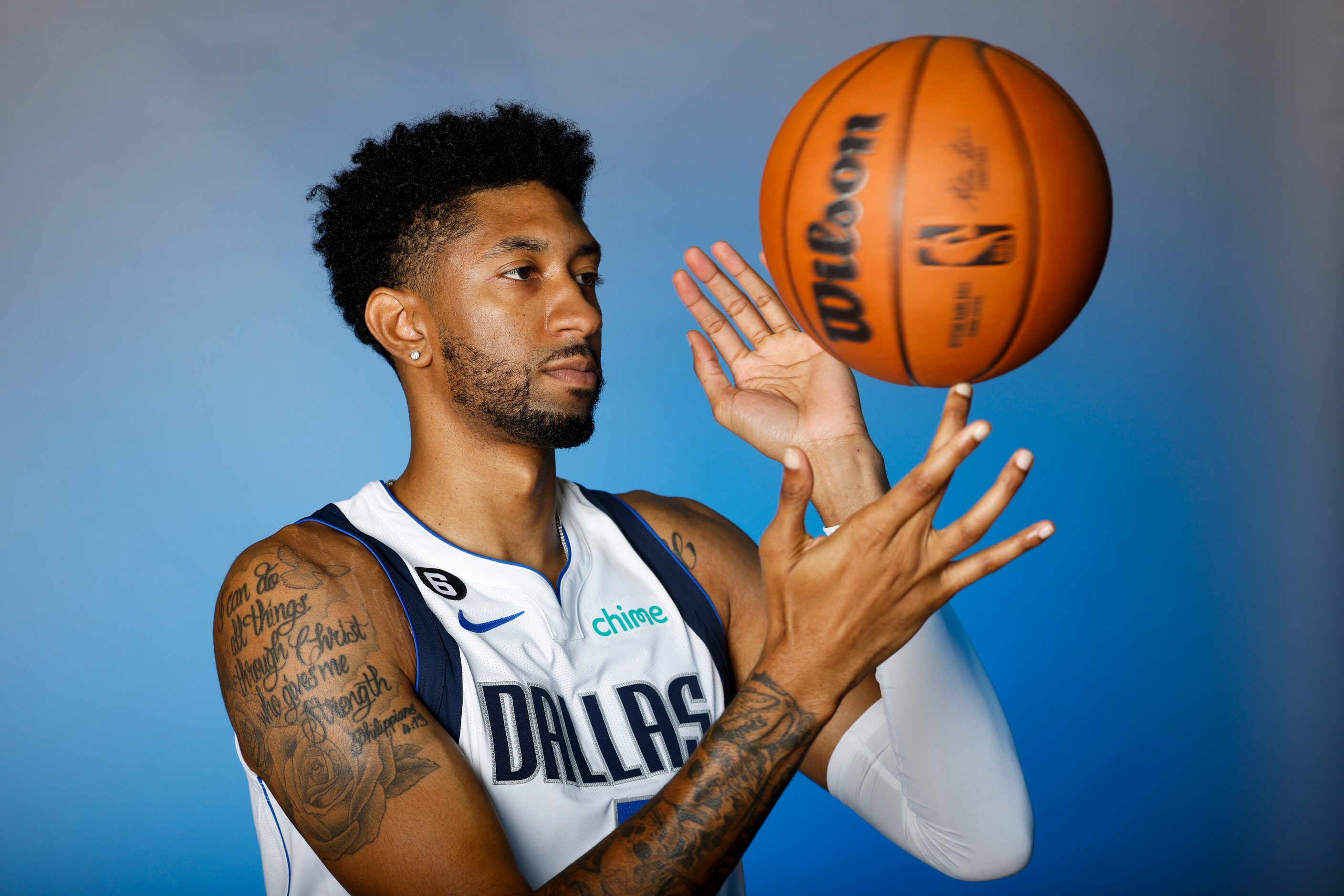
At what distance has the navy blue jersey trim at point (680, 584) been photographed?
1.71m

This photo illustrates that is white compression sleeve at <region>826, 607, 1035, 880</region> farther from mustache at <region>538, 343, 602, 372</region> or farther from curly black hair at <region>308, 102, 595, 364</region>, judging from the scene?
curly black hair at <region>308, 102, 595, 364</region>

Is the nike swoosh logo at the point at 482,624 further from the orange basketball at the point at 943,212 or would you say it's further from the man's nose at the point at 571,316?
the orange basketball at the point at 943,212

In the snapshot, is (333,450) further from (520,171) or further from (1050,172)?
(1050,172)

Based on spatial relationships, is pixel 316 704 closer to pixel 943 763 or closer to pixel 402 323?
pixel 402 323

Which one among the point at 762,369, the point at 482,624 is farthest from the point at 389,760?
the point at 762,369

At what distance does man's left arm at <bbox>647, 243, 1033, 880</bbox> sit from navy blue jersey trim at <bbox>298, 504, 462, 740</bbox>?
20.1 inches

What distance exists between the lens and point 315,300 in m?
A: 3.12

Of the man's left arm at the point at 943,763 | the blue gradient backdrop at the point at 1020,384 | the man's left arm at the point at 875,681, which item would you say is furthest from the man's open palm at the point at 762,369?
the blue gradient backdrop at the point at 1020,384

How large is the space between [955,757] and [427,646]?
2.40 feet

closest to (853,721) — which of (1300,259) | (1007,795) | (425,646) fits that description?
(1007,795)

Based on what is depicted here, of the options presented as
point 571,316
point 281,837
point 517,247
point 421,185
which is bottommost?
point 281,837

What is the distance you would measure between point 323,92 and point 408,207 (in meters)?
1.55

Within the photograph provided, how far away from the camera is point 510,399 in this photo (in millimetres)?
1646


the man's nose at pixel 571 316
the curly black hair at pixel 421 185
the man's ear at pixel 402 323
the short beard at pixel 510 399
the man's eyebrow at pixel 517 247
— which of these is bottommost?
the short beard at pixel 510 399
